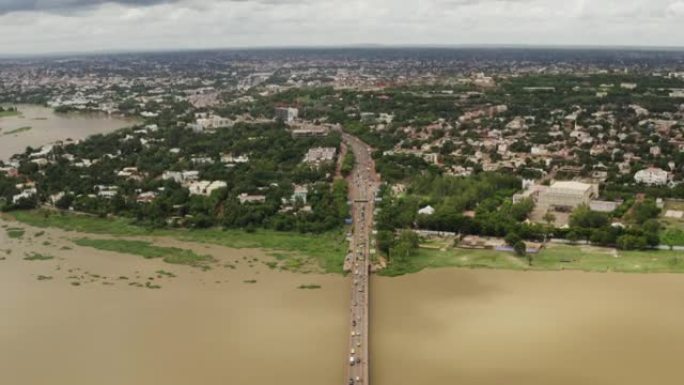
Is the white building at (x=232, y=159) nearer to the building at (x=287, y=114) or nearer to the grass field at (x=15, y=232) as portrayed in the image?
the grass field at (x=15, y=232)

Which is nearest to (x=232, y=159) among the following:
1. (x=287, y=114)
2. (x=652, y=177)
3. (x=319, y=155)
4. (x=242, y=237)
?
(x=319, y=155)

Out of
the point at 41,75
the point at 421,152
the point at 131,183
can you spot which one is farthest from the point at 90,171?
the point at 41,75

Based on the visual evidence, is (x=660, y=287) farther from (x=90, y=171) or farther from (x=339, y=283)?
(x=90, y=171)

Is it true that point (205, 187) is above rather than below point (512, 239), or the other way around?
above

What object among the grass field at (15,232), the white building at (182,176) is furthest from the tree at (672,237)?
the grass field at (15,232)

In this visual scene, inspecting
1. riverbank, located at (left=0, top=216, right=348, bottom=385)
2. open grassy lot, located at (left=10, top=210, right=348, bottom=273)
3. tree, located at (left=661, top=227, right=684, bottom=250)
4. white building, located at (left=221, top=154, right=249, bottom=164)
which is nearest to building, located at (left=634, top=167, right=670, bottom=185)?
tree, located at (left=661, top=227, right=684, bottom=250)

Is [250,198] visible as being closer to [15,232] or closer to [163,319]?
[15,232]
